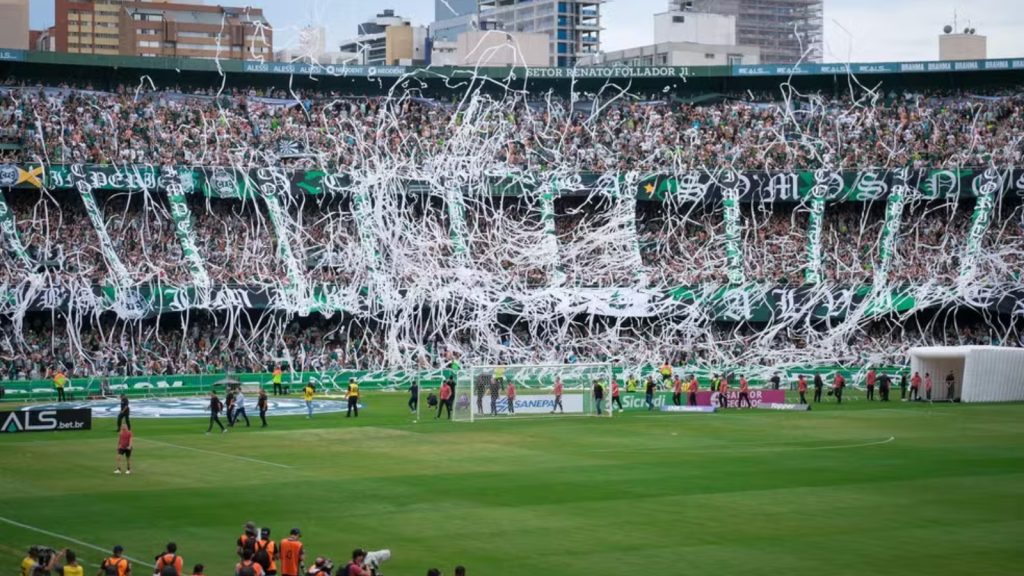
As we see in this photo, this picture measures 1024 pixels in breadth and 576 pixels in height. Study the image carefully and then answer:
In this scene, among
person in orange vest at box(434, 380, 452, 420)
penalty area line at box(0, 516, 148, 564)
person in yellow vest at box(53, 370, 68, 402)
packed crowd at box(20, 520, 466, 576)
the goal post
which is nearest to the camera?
packed crowd at box(20, 520, 466, 576)

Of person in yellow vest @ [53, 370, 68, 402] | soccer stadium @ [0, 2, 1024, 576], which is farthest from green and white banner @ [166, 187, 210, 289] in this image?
person in yellow vest @ [53, 370, 68, 402]

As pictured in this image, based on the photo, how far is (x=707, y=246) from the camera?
71188 millimetres

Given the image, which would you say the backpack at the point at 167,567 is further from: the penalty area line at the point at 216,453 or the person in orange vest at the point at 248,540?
the penalty area line at the point at 216,453

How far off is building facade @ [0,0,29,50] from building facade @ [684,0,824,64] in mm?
111767

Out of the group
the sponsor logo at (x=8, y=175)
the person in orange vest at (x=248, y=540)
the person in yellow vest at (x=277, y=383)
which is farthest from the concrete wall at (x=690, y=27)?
the person in orange vest at (x=248, y=540)

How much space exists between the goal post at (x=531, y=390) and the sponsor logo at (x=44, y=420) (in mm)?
12219

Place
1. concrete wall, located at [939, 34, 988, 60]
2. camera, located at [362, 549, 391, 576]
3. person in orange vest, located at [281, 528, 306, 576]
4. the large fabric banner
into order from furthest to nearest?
1. concrete wall, located at [939, 34, 988, 60]
2. the large fabric banner
3. person in orange vest, located at [281, 528, 306, 576]
4. camera, located at [362, 549, 391, 576]

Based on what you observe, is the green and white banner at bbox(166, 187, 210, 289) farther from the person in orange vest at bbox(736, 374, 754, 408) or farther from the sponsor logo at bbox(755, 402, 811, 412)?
the sponsor logo at bbox(755, 402, 811, 412)

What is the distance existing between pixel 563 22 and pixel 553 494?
16121 centimetres

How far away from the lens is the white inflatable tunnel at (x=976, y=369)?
181ft

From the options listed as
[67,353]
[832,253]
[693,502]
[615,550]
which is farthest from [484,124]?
[615,550]

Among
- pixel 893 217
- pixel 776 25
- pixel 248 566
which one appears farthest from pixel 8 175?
pixel 776 25

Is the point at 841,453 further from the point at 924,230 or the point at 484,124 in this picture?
the point at 484,124

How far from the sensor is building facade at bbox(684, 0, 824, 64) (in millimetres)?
182375
